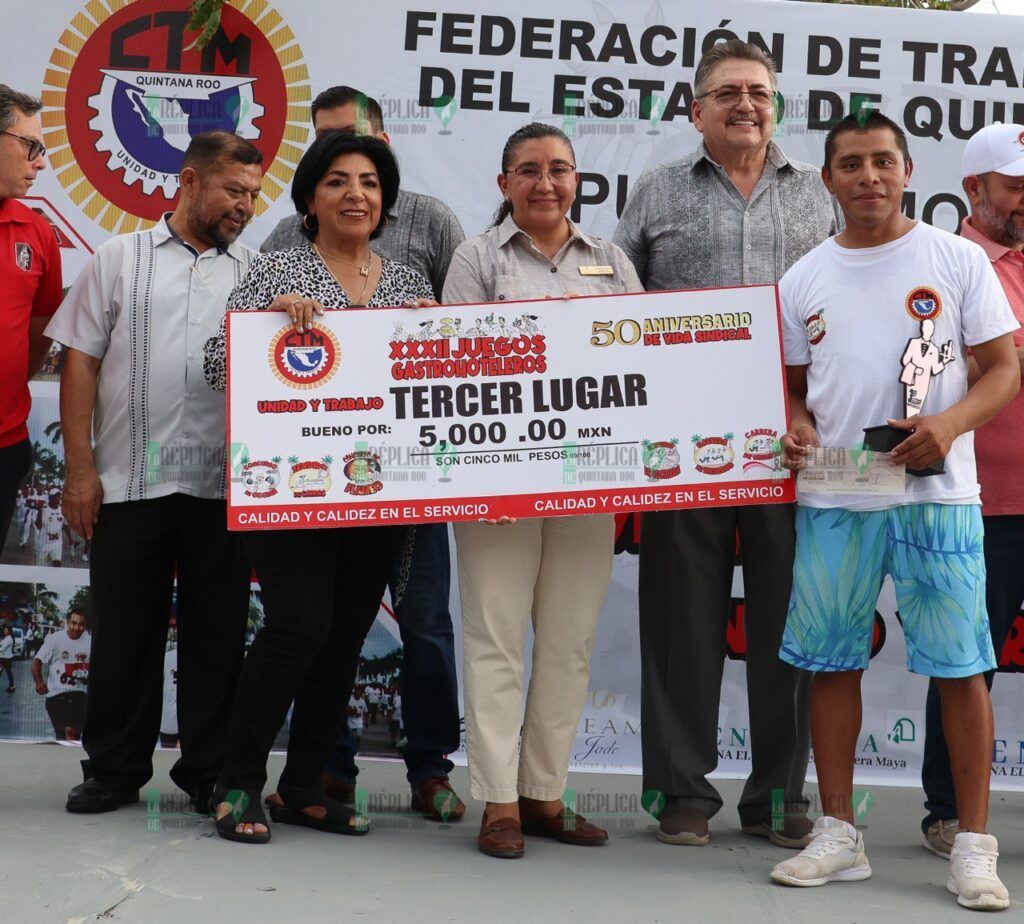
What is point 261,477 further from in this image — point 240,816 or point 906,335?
point 906,335

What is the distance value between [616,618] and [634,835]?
1134 mm

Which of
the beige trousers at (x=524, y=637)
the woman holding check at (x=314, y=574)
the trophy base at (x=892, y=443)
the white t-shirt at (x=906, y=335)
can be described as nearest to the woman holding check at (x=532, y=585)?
the beige trousers at (x=524, y=637)

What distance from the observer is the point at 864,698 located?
14.5 ft

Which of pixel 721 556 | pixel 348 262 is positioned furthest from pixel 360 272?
pixel 721 556

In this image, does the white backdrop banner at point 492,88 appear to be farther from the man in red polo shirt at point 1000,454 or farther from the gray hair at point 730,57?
the man in red polo shirt at point 1000,454

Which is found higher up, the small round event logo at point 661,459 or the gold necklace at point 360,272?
the gold necklace at point 360,272

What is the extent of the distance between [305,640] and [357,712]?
4.77 ft

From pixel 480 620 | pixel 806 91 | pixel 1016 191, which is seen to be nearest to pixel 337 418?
pixel 480 620

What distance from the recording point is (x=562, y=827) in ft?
10.8

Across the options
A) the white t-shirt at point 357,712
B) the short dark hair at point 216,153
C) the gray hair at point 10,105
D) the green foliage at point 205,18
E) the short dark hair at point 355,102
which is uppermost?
the green foliage at point 205,18

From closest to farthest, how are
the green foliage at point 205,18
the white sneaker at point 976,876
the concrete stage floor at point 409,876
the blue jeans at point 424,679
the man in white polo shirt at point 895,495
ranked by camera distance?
the concrete stage floor at point 409,876, the white sneaker at point 976,876, the man in white polo shirt at point 895,495, the blue jeans at point 424,679, the green foliage at point 205,18

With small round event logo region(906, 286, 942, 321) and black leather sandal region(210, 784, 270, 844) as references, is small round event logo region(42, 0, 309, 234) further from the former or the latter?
small round event logo region(906, 286, 942, 321)

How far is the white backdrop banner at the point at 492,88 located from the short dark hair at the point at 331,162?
1.07 m

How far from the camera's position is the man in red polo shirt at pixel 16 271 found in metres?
3.37
